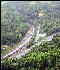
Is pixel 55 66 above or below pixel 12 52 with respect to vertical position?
above

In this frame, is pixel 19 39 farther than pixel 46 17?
→ No

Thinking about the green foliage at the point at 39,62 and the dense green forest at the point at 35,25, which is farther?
the dense green forest at the point at 35,25

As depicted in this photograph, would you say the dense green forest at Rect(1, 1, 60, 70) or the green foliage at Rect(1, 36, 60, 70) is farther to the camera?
the dense green forest at Rect(1, 1, 60, 70)

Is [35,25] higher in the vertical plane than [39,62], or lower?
lower

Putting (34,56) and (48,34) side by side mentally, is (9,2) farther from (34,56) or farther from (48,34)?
(34,56)

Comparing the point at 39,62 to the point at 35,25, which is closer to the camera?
the point at 39,62

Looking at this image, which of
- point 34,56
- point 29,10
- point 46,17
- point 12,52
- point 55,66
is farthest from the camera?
point 29,10

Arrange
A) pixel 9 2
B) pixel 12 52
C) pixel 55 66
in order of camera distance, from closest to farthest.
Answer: pixel 55 66
pixel 12 52
pixel 9 2

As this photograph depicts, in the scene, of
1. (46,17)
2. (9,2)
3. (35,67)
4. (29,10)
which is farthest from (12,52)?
(9,2)
